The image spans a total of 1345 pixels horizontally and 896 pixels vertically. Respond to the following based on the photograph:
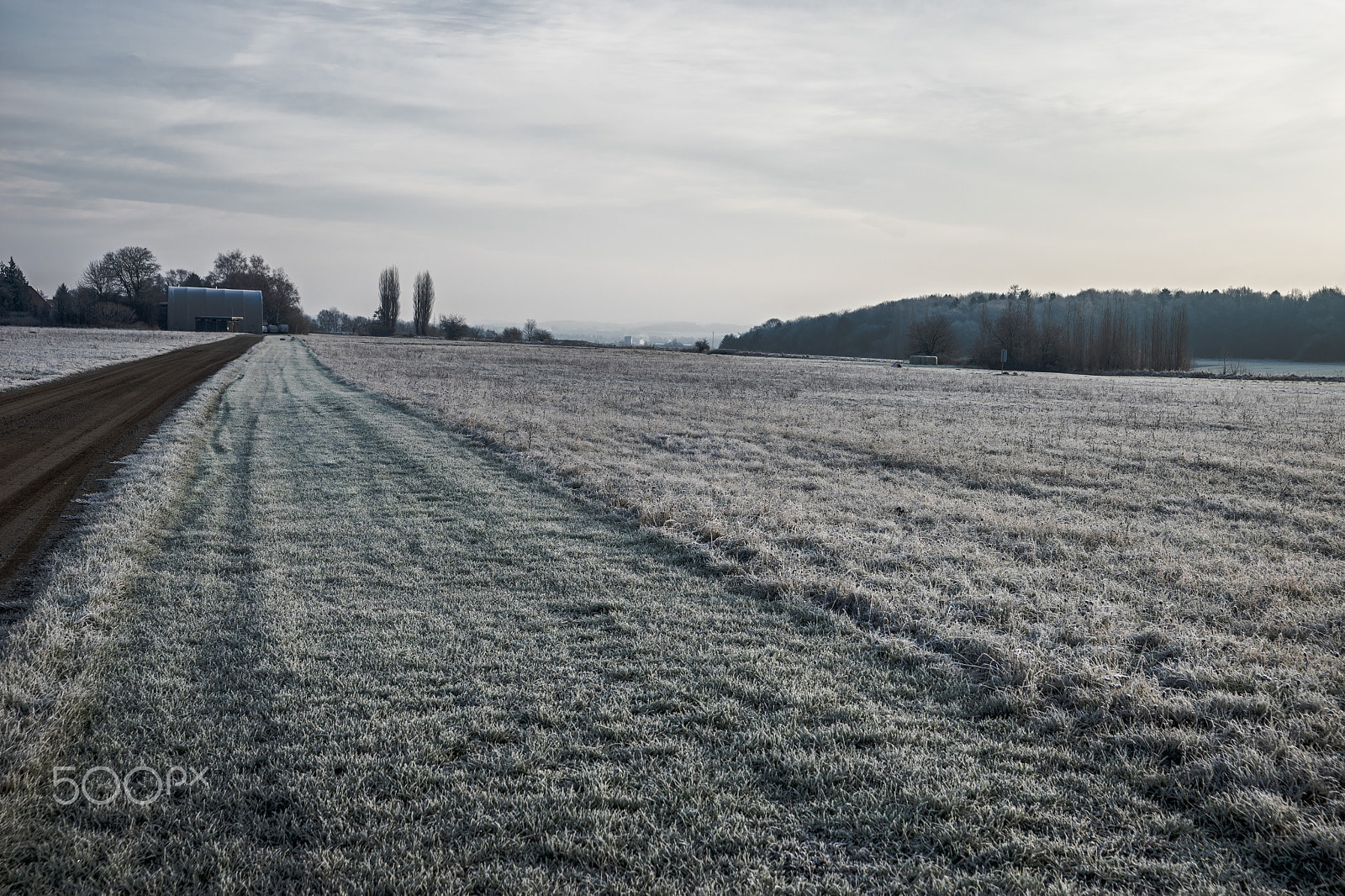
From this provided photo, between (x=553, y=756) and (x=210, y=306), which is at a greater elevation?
(x=210, y=306)

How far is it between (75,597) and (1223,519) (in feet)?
37.2

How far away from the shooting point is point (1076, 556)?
23.3 feet

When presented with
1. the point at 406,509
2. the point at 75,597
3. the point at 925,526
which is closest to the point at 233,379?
the point at 406,509

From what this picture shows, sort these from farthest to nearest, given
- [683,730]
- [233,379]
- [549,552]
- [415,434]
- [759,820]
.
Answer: [233,379]
[415,434]
[549,552]
[683,730]
[759,820]

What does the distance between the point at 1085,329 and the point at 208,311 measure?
101654mm

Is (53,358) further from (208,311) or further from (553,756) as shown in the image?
(208,311)

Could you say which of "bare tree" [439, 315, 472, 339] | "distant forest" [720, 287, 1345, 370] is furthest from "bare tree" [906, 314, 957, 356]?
"bare tree" [439, 315, 472, 339]

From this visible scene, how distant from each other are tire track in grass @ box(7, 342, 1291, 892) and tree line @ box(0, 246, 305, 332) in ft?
352

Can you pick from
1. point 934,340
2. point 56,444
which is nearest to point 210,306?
point 934,340

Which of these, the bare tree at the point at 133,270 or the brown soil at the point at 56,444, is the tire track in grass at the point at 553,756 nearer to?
the brown soil at the point at 56,444

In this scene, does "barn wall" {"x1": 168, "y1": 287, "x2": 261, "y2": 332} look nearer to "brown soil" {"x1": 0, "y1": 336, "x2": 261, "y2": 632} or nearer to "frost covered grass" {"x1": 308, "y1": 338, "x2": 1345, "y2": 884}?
"brown soil" {"x1": 0, "y1": 336, "x2": 261, "y2": 632}

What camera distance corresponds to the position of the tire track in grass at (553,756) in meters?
2.88

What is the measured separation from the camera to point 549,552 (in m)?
7.08

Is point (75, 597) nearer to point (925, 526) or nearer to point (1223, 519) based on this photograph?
point (925, 526)
